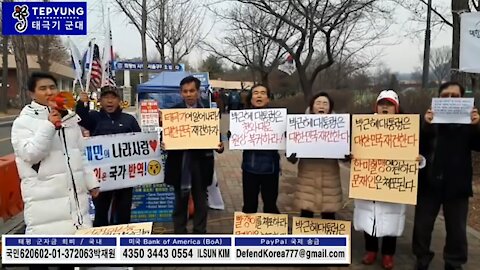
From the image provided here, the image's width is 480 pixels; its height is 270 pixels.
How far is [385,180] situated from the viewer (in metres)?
4.66

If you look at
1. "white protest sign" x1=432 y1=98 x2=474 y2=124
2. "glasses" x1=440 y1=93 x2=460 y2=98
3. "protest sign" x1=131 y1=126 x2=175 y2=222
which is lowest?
"protest sign" x1=131 y1=126 x2=175 y2=222

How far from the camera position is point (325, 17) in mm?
17578

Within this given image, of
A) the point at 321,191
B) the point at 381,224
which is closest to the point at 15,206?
the point at 321,191

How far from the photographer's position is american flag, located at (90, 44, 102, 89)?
793 cm

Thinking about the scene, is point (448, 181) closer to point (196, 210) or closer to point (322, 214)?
point (322, 214)

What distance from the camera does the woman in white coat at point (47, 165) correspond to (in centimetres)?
343

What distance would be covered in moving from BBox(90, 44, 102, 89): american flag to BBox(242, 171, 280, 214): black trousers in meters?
3.80

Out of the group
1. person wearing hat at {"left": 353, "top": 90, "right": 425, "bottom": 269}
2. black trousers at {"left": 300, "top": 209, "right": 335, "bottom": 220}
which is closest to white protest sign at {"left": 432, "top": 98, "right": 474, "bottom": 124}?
person wearing hat at {"left": 353, "top": 90, "right": 425, "bottom": 269}

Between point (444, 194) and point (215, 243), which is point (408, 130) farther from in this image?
point (215, 243)

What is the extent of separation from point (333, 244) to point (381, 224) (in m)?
1.94

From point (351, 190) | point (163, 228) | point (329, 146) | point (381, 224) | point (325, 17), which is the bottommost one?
point (163, 228)

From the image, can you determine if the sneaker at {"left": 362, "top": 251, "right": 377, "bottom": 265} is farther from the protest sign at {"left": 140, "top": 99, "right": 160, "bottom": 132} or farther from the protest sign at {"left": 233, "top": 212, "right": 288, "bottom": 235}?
the protest sign at {"left": 140, "top": 99, "right": 160, "bottom": 132}

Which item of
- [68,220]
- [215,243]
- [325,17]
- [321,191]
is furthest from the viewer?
[325,17]

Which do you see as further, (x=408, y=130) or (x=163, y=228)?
(x=163, y=228)
